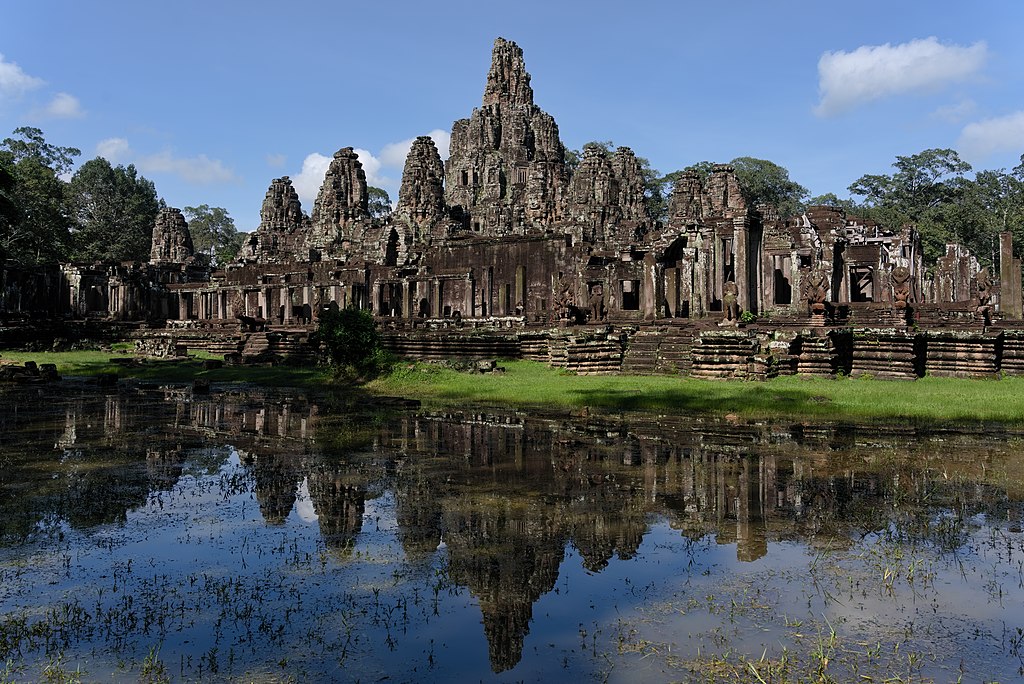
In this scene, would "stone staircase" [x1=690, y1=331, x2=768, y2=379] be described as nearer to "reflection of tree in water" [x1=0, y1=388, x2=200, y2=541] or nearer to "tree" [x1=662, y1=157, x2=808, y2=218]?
"reflection of tree in water" [x1=0, y1=388, x2=200, y2=541]

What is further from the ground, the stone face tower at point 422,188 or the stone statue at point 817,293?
the stone face tower at point 422,188

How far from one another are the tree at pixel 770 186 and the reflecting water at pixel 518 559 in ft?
297

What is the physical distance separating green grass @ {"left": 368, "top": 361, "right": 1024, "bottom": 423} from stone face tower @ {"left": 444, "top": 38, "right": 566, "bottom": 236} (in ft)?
160

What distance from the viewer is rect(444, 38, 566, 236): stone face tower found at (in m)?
73.5

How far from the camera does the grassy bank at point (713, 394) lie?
16.7 metres

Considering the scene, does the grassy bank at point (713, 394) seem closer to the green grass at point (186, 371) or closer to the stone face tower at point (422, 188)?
the green grass at point (186, 371)

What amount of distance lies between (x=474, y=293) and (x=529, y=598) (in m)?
39.9

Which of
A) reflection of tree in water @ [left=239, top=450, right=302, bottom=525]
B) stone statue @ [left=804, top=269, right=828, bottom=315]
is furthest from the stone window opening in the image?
reflection of tree in water @ [left=239, top=450, right=302, bottom=525]

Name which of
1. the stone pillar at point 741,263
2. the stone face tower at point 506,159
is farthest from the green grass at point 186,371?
the stone face tower at point 506,159

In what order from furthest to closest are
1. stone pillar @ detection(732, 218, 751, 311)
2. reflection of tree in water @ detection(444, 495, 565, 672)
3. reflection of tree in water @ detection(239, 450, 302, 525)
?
stone pillar @ detection(732, 218, 751, 311) → reflection of tree in water @ detection(239, 450, 302, 525) → reflection of tree in water @ detection(444, 495, 565, 672)

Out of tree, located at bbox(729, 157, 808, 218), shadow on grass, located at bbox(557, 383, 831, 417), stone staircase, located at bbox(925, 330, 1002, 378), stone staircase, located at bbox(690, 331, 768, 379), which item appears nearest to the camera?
shadow on grass, located at bbox(557, 383, 831, 417)

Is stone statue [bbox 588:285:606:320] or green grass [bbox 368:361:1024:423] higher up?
stone statue [bbox 588:285:606:320]

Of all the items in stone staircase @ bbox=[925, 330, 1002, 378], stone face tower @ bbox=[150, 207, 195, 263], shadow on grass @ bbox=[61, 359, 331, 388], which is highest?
stone face tower @ bbox=[150, 207, 195, 263]

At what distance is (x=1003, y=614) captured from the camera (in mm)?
6094
